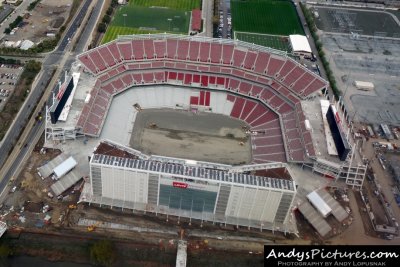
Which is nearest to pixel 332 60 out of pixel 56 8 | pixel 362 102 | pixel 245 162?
pixel 362 102

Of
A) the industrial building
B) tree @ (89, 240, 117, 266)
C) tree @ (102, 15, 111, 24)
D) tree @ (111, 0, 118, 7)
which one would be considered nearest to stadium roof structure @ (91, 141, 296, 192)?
the industrial building

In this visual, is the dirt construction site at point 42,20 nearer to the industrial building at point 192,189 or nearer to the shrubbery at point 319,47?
the industrial building at point 192,189

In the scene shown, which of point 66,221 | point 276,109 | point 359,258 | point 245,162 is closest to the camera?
point 359,258

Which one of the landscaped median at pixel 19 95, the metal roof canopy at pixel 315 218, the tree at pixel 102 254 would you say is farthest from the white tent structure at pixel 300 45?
the tree at pixel 102 254

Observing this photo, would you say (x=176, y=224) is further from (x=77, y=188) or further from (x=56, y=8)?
(x=56, y=8)

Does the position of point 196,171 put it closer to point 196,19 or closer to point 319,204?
point 319,204

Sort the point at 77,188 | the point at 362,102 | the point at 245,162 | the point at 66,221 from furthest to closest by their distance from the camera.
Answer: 1. the point at 362,102
2. the point at 245,162
3. the point at 77,188
4. the point at 66,221

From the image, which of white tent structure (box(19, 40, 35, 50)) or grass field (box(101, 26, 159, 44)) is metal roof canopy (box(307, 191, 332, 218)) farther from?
white tent structure (box(19, 40, 35, 50))
